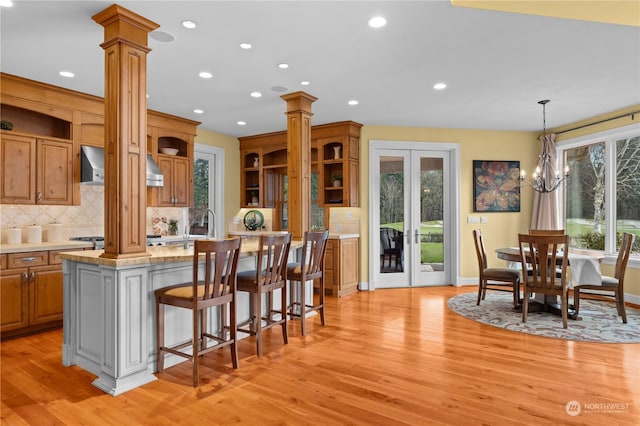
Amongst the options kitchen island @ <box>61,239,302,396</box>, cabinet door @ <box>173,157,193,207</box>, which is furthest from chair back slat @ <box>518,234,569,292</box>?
cabinet door @ <box>173,157,193,207</box>

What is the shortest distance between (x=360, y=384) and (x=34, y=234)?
407 centimetres

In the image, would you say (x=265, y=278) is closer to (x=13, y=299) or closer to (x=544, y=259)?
(x=13, y=299)

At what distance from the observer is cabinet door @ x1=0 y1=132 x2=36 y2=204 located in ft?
14.1

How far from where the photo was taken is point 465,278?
6.93 m

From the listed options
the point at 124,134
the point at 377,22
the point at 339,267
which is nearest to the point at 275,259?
the point at 124,134

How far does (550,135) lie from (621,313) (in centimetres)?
338

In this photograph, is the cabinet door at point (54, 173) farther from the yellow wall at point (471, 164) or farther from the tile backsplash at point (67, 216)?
the yellow wall at point (471, 164)

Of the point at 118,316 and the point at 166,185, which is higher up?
the point at 166,185

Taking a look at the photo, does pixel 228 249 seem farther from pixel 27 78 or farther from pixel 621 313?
pixel 621 313

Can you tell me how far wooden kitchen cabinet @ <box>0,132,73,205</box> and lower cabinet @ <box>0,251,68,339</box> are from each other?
78 centimetres

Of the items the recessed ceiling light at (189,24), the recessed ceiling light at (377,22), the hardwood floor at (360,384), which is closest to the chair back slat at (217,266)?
the hardwood floor at (360,384)

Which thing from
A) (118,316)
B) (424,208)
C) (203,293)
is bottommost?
(118,316)

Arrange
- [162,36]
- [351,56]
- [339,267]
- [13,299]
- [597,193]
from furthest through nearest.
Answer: [597,193]
[339,267]
[13,299]
[351,56]
[162,36]

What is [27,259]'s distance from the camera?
409 centimetres
